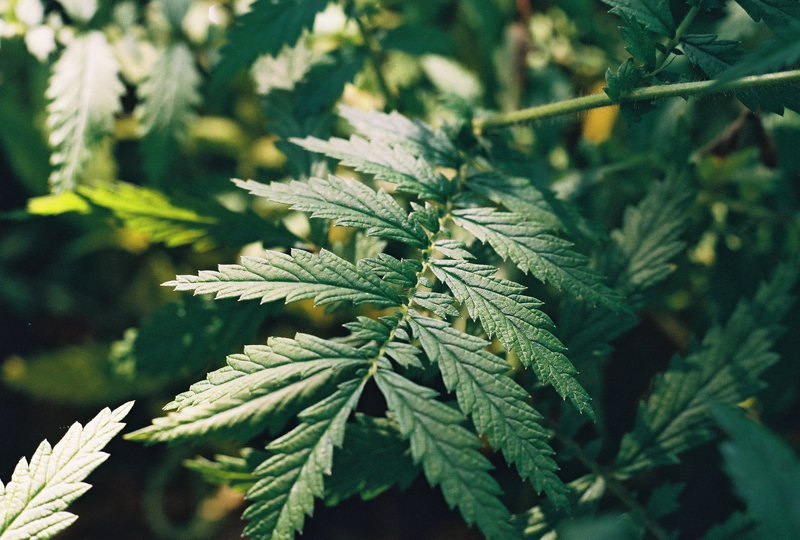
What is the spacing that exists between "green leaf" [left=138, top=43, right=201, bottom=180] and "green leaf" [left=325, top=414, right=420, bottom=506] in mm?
932

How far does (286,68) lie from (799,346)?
1.67m

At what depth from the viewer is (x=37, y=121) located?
6.85 feet

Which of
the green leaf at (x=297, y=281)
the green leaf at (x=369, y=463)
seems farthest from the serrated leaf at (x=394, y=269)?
the green leaf at (x=369, y=463)

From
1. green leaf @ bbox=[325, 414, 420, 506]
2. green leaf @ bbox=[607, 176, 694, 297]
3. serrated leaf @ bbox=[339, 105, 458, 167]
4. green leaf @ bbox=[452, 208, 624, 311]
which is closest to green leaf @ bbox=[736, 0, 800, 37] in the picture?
green leaf @ bbox=[607, 176, 694, 297]

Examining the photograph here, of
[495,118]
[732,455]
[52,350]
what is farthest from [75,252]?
[732,455]

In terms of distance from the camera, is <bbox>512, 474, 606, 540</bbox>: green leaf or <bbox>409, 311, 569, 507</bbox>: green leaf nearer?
<bbox>409, 311, 569, 507</bbox>: green leaf

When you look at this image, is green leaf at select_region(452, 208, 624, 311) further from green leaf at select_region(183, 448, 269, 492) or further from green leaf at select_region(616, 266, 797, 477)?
green leaf at select_region(183, 448, 269, 492)

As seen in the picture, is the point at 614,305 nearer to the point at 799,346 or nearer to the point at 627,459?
the point at 627,459

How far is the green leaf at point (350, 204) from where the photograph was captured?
99 cm

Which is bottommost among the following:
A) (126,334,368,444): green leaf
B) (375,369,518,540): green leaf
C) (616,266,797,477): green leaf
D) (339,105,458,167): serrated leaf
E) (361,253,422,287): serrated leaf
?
(616,266,797,477): green leaf

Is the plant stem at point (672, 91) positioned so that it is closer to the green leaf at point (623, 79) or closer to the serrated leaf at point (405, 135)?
the green leaf at point (623, 79)

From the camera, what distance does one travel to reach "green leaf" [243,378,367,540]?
86cm

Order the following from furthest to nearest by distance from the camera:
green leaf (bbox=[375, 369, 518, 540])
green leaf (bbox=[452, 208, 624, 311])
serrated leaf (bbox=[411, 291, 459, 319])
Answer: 1. green leaf (bbox=[452, 208, 624, 311])
2. serrated leaf (bbox=[411, 291, 459, 319])
3. green leaf (bbox=[375, 369, 518, 540])


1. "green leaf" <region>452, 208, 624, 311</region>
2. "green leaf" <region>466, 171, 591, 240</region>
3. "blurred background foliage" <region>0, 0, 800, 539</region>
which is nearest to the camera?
"green leaf" <region>452, 208, 624, 311</region>
